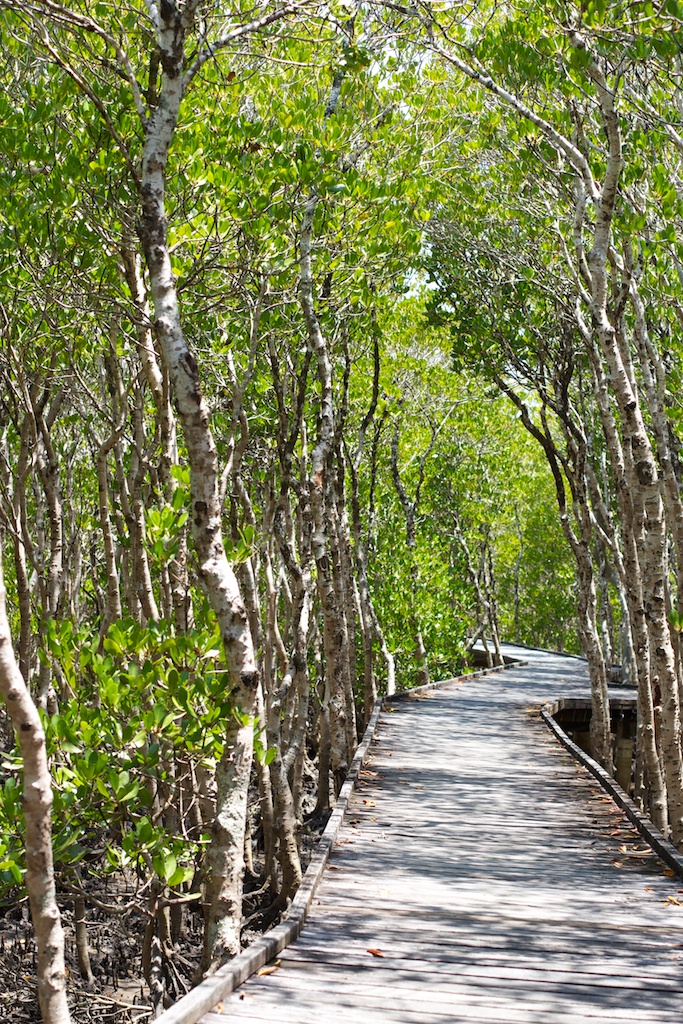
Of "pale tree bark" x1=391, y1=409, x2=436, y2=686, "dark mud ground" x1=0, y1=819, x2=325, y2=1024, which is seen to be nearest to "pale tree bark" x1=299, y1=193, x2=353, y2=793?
"dark mud ground" x1=0, y1=819, x2=325, y2=1024

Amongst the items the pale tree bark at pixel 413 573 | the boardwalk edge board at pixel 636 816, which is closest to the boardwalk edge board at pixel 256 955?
the boardwalk edge board at pixel 636 816

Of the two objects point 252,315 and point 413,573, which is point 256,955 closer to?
point 252,315

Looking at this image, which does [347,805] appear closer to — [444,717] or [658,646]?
[658,646]

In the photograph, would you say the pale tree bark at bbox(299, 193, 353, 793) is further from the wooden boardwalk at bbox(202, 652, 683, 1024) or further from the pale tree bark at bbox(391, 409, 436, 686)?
the pale tree bark at bbox(391, 409, 436, 686)

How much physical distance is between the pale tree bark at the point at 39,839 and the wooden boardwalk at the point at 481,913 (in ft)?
2.07

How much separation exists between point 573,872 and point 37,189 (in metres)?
5.98

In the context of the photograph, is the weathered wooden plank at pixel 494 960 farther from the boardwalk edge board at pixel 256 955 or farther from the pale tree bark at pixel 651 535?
the pale tree bark at pixel 651 535

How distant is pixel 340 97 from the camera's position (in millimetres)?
9023

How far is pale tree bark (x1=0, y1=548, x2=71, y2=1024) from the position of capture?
141 inches

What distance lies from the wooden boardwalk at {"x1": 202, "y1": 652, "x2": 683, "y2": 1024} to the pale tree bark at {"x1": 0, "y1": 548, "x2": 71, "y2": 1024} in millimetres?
632

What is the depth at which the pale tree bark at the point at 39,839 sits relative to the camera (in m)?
3.58

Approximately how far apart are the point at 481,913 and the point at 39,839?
9.71 ft

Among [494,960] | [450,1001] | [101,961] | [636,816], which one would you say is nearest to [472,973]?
[494,960]

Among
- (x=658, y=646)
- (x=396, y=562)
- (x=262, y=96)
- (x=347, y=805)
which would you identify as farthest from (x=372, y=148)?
(x=396, y=562)
